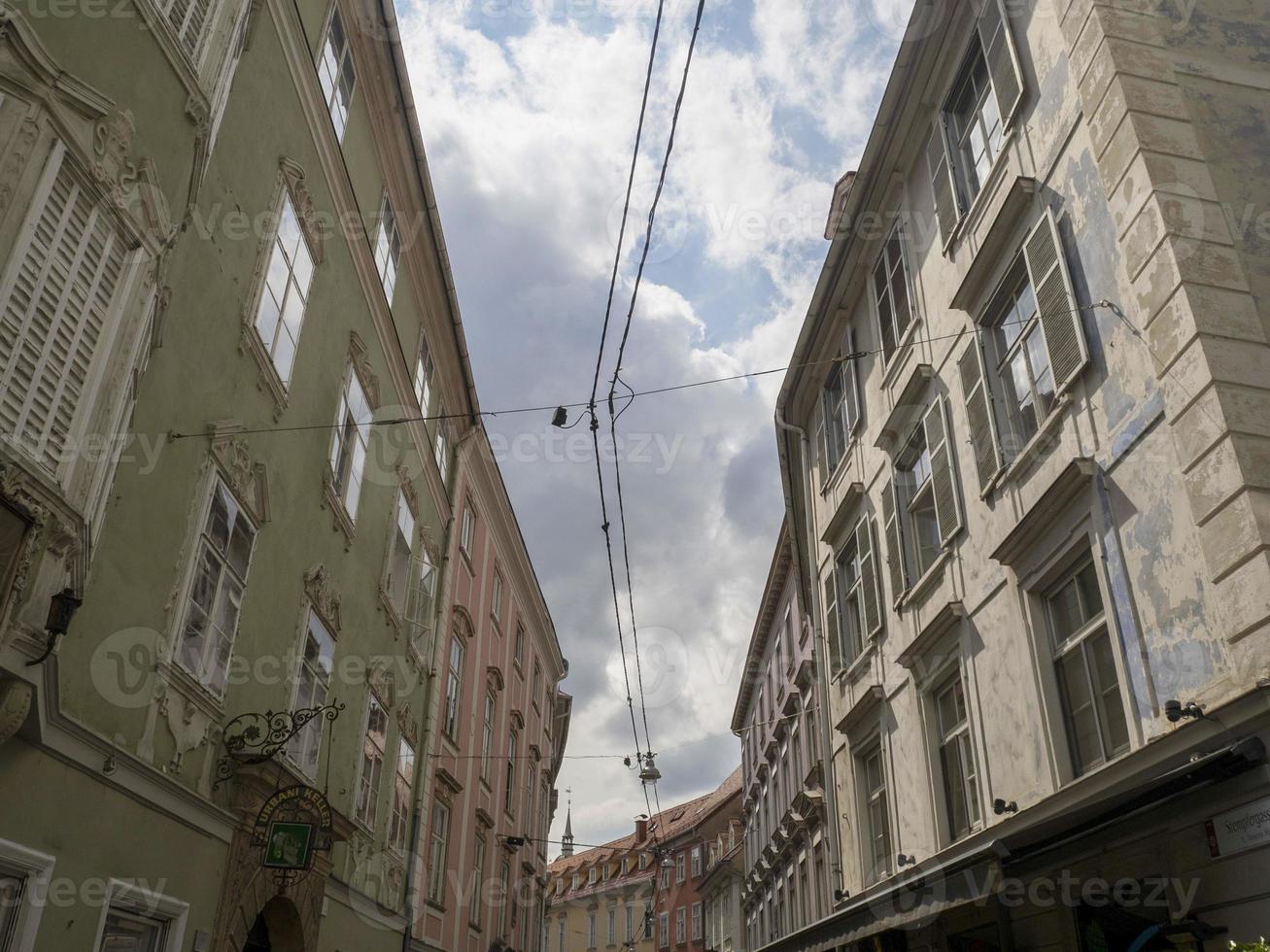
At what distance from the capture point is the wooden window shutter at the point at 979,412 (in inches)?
392

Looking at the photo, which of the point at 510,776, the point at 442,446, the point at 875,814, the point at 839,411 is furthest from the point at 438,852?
the point at 839,411

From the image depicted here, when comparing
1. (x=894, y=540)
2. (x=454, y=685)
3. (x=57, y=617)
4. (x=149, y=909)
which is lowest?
(x=149, y=909)

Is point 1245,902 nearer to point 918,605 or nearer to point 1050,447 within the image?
point 1050,447

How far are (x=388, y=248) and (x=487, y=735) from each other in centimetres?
1294

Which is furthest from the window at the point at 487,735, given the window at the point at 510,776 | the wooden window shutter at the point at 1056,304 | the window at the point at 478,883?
the wooden window shutter at the point at 1056,304

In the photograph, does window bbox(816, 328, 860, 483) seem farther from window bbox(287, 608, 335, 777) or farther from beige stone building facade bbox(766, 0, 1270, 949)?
window bbox(287, 608, 335, 777)

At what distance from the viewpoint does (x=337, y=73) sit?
1284cm

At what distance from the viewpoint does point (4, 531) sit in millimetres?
5527

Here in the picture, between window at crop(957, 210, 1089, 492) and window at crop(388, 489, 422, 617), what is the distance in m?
9.11

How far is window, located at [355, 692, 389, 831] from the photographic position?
46.1ft

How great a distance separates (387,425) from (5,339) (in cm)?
994

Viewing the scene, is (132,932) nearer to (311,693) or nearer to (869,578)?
(311,693)

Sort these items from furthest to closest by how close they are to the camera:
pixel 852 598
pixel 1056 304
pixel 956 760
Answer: pixel 852 598 → pixel 956 760 → pixel 1056 304

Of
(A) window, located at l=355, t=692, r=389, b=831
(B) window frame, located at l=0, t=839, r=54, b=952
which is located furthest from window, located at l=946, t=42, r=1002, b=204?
(A) window, located at l=355, t=692, r=389, b=831
